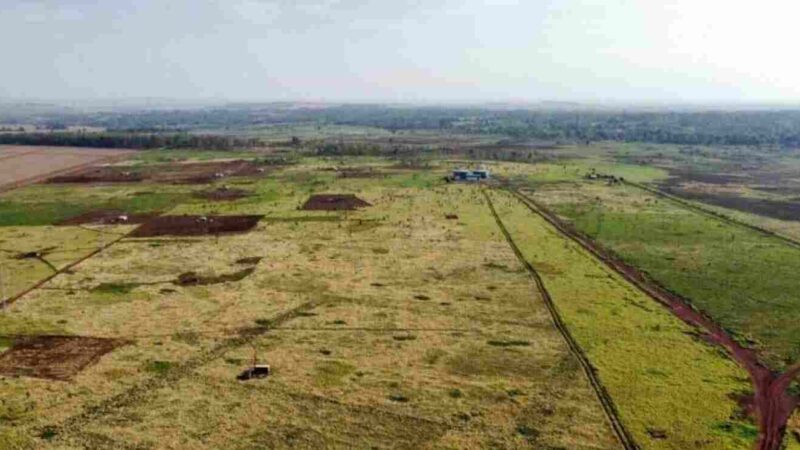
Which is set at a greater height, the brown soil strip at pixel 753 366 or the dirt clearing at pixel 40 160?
the dirt clearing at pixel 40 160

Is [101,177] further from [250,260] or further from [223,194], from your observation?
[250,260]

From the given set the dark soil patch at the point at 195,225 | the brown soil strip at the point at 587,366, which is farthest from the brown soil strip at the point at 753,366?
the dark soil patch at the point at 195,225

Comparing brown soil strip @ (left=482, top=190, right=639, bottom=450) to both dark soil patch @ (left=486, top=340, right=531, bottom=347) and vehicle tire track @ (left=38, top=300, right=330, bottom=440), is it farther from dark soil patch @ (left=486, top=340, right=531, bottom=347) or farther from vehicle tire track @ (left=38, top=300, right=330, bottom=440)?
vehicle tire track @ (left=38, top=300, right=330, bottom=440)

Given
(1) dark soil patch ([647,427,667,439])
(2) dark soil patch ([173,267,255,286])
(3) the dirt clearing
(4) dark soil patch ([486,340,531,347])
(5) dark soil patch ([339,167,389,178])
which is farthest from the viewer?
(5) dark soil patch ([339,167,389,178])

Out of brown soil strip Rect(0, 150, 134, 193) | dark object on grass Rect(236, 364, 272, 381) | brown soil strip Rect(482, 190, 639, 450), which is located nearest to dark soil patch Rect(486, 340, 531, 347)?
brown soil strip Rect(482, 190, 639, 450)

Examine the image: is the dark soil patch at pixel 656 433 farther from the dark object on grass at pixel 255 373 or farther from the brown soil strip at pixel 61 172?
the brown soil strip at pixel 61 172

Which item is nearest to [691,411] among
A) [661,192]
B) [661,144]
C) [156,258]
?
[156,258]

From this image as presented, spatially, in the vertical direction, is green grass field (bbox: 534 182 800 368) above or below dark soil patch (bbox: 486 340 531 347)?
above
